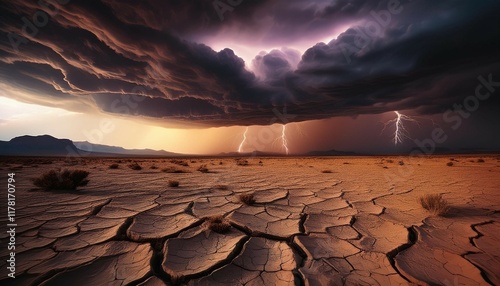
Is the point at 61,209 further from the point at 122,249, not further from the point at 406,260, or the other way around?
the point at 406,260

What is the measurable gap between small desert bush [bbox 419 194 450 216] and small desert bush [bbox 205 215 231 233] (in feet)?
11.6

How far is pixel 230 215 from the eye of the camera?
3.42 metres

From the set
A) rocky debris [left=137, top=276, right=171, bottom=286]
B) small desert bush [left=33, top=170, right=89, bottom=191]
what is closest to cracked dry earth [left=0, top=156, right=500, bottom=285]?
rocky debris [left=137, top=276, right=171, bottom=286]

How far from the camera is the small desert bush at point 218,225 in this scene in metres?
2.81

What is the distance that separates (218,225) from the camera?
284cm

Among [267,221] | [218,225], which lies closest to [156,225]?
[218,225]

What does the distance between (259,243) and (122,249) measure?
63.3 inches

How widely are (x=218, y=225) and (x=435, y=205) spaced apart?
3.71 metres

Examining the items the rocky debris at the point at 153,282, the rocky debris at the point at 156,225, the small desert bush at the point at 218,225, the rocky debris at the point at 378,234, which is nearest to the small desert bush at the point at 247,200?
the small desert bush at the point at 218,225

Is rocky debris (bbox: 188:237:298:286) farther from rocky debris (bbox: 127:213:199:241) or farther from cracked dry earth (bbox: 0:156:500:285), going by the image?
rocky debris (bbox: 127:213:199:241)

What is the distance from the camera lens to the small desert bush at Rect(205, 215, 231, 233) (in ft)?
9.22

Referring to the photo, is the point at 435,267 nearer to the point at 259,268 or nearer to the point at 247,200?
the point at 259,268

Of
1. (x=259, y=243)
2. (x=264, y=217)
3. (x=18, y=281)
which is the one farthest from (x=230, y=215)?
(x=18, y=281)

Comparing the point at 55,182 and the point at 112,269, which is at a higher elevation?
the point at 55,182
